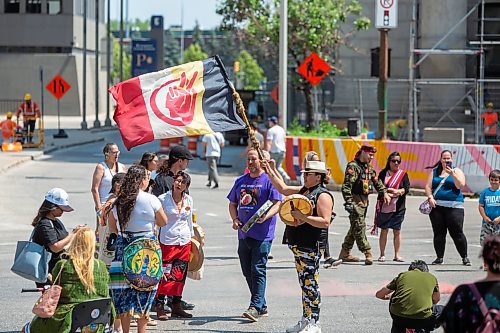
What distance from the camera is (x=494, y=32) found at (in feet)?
131

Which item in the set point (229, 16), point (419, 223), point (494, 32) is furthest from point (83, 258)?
point (494, 32)

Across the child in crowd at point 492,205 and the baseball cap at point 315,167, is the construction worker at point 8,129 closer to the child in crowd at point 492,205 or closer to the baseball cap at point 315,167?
the child in crowd at point 492,205

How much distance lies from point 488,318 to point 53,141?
40126 millimetres

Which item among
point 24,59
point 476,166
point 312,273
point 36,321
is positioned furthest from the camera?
point 24,59

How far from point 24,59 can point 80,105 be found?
17.1ft

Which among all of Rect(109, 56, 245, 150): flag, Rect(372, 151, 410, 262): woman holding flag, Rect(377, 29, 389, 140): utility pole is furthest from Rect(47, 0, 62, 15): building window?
Rect(109, 56, 245, 150): flag

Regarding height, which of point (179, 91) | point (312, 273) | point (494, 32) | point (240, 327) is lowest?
point (240, 327)

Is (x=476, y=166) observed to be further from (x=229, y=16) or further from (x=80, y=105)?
(x=80, y=105)

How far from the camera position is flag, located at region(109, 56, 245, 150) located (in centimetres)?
1112

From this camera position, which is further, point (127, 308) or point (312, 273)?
point (312, 273)

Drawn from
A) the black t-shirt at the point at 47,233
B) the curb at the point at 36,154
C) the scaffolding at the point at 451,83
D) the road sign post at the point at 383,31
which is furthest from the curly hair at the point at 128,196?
the scaffolding at the point at 451,83

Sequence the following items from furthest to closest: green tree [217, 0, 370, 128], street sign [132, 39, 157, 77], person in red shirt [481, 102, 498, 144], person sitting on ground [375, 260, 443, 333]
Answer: street sign [132, 39, 157, 77]
green tree [217, 0, 370, 128]
person in red shirt [481, 102, 498, 144]
person sitting on ground [375, 260, 443, 333]

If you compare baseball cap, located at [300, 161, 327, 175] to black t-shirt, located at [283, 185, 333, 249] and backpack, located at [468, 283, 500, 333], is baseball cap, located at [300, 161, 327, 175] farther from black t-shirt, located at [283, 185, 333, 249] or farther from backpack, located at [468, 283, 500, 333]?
backpack, located at [468, 283, 500, 333]

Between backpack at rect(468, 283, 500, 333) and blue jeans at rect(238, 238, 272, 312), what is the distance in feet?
17.1
